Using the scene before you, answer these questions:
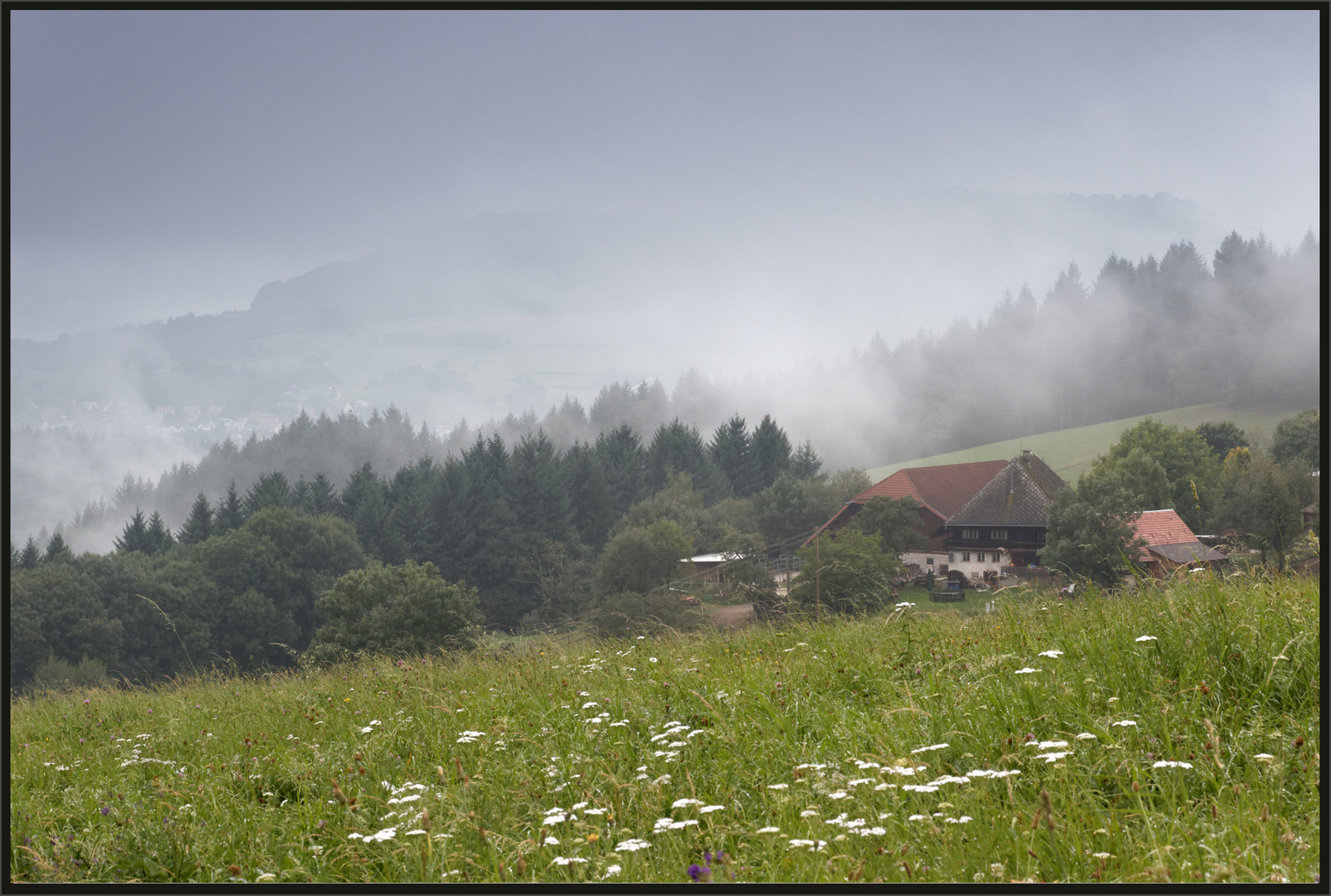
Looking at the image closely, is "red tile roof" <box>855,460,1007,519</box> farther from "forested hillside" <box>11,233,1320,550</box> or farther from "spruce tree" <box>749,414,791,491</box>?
"spruce tree" <box>749,414,791,491</box>

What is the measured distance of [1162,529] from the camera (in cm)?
3350

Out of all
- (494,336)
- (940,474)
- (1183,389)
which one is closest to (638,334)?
(494,336)

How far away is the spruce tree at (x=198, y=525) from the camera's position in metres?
86.9

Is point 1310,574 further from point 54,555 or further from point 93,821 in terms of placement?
point 54,555

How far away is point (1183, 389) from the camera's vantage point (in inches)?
2255

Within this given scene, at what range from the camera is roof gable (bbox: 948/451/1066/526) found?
59.6m

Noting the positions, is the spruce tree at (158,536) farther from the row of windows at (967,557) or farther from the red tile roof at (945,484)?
the row of windows at (967,557)

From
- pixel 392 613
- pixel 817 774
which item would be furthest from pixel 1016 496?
pixel 817 774

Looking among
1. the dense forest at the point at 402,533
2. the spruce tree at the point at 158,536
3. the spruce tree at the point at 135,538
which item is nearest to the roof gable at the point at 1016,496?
the dense forest at the point at 402,533

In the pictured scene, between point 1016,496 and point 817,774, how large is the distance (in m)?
63.6

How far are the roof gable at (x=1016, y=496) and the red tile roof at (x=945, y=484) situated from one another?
0.67 m

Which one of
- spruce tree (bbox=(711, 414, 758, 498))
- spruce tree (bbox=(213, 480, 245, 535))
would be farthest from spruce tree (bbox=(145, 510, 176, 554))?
spruce tree (bbox=(711, 414, 758, 498))

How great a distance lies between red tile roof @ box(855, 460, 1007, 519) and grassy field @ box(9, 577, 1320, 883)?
61004 millimetres

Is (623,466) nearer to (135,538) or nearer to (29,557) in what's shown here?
(135,538)
